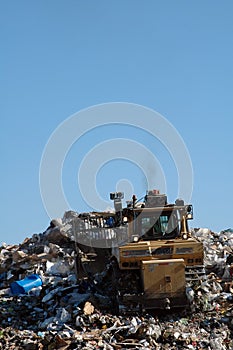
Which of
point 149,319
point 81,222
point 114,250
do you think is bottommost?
point 149,319

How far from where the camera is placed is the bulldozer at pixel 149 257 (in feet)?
36.7

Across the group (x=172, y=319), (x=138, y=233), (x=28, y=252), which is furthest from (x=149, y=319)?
(x=28, y=252)

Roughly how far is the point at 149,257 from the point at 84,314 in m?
1.57

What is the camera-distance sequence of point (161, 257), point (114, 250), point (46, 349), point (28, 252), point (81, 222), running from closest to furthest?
1. point (46, 349)
2. point (161, 257)
3. point (114, 250)
4. point (81, 222)
5. point (28, 252)

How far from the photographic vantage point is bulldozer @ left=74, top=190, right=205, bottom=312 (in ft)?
36.7

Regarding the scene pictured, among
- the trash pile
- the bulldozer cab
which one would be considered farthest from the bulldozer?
the trash pile

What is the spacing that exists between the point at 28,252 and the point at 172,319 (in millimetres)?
7675

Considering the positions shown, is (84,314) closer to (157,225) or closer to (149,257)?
(149,257)

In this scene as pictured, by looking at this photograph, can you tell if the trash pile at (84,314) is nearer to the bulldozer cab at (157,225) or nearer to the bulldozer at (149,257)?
the bulldozer at (149,257)

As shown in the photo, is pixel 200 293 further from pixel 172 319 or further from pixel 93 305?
pixel 93 305

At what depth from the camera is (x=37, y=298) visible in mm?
13555

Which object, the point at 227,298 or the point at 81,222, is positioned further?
the point at 81,222

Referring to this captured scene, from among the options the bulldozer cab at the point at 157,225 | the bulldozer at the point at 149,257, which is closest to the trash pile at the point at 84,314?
the bulldozer at the point at 149,257

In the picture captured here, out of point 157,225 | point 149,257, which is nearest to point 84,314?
point 149,257
